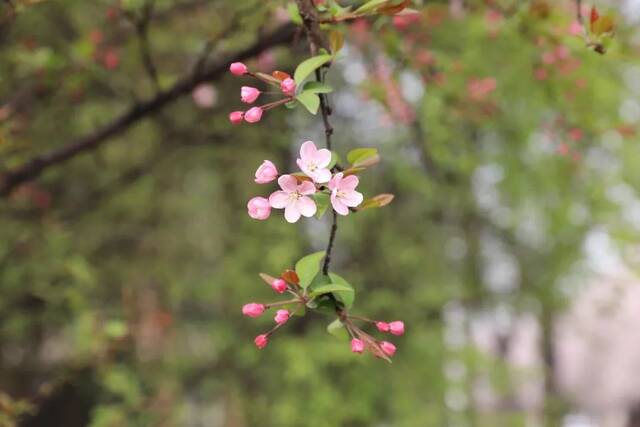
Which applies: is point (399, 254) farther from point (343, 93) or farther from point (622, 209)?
point (622, 209)

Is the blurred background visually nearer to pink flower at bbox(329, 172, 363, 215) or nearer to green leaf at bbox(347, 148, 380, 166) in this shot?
green leaf at bbox(347, 148, 380, 166)

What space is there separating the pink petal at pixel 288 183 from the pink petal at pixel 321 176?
28mm

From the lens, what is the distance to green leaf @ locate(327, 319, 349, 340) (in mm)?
1017

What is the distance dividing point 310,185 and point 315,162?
35mm

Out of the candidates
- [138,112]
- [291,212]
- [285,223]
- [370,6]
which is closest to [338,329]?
[291,212]

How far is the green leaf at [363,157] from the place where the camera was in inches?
41.3

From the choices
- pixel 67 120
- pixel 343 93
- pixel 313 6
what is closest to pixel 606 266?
pixel 343 93

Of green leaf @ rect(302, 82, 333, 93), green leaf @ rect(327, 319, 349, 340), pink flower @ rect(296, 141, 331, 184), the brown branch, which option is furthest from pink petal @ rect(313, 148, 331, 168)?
the brown branch

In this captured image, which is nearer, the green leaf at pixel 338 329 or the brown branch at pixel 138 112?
the green leaf at pixel 338 329

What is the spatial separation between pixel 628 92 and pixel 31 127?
4044mm

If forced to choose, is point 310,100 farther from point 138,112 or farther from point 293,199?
point 138,112

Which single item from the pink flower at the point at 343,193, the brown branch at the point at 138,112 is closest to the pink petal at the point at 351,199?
the pink flower at the point at 343,193

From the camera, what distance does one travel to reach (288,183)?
3.11 feet

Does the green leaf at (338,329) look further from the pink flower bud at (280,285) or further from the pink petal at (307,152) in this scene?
the pink petal at (307,152)
